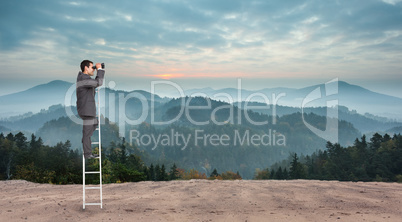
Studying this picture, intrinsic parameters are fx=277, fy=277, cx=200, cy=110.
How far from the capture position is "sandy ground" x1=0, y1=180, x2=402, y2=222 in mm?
7270

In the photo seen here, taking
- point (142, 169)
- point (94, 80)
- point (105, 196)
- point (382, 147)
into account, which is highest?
point (94, 80)

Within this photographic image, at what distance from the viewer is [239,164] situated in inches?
7707

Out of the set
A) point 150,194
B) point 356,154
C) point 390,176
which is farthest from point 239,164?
point 150,194

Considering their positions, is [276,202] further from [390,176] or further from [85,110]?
[390,176]

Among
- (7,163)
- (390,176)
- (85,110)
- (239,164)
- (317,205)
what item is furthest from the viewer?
(239,164)

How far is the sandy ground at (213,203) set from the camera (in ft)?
23.9

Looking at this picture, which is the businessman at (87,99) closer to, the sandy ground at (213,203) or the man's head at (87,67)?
the man's head at (87,67)

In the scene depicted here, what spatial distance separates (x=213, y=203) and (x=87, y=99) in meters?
4.86

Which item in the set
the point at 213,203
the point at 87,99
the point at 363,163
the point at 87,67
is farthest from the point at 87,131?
the point at 363,163

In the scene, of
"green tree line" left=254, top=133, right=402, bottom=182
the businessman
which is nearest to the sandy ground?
the businessman

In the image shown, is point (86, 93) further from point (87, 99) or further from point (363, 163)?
point (363, 163)

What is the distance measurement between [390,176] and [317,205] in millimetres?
48899

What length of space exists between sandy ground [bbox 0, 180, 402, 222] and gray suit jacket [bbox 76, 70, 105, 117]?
2706mm

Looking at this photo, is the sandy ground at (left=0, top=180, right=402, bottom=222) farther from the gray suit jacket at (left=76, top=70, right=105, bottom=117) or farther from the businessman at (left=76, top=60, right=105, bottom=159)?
the gray suit jacket at (left=76, top=70, right=105, bottom=117)
